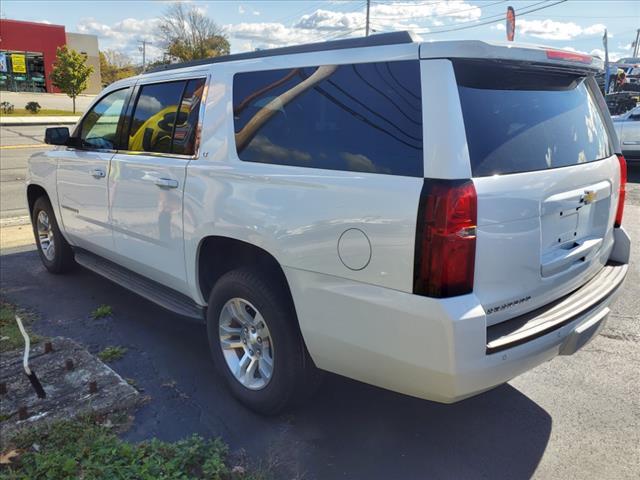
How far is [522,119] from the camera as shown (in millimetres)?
2596

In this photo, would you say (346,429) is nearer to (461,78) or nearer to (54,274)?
(461,78)

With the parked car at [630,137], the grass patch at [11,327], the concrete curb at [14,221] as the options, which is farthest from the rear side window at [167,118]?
the parked car at [630,137]

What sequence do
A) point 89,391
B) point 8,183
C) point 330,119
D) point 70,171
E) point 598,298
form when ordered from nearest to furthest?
point 330,119
point 598,298
point 89,391
point 70,171
point 8,183

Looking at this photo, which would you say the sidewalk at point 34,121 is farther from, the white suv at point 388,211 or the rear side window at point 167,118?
the white suv at point 388,211

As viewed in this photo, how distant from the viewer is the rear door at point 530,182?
2.33 m

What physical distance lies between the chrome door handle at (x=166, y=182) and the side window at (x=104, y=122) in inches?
37.8

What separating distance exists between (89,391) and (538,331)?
8.73ft

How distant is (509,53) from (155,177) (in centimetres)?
243

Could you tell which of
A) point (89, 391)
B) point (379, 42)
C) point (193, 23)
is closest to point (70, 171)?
point (89, 391)

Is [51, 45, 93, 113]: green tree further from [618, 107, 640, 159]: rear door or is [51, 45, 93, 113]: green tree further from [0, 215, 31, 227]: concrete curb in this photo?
[618, 107, 640, 159]: rear door

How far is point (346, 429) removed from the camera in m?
3.12

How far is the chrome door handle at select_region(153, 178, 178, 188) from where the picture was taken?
11.6 ft

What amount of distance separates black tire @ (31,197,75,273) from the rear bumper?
12.2 ft

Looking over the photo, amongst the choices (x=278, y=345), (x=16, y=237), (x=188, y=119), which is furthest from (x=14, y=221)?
(x=278, y=345)
